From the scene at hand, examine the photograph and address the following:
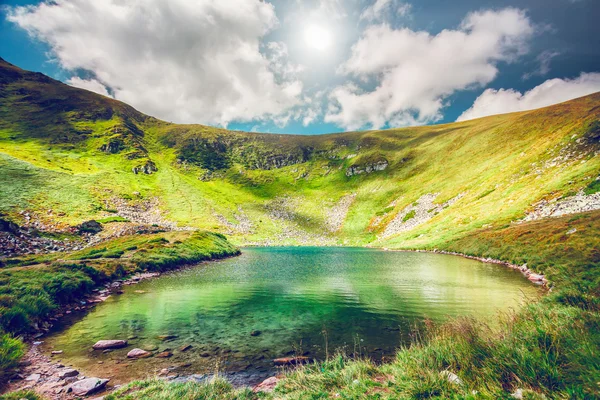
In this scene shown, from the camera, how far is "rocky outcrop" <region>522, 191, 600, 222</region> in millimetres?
42469

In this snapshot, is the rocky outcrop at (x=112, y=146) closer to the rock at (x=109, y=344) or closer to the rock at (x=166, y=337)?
the rock at (x=109, y=344)

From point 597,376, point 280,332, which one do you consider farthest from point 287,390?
point 597,376

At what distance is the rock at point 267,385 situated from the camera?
397 inches

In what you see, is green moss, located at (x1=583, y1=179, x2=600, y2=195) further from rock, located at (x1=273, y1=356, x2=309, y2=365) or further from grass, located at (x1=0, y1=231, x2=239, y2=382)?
grass, located at (x1=0, y1=231, x2=239, y2=382)

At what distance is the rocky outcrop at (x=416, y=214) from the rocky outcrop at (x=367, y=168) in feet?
215

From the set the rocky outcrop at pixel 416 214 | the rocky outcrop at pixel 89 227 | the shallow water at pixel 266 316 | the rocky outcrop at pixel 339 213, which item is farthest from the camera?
the rocky outcrop at pixel 339 213

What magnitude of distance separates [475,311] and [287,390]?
16512 mm

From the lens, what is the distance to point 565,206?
47.1 meters

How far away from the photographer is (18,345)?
13.5 meters

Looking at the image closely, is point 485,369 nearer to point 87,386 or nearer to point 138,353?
point 87,386

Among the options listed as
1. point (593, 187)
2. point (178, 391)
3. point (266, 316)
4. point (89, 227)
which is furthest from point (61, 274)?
point (593, 187)

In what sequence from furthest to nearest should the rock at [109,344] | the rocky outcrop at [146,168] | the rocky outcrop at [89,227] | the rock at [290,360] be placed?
1. the rocky outcrop at [146,168]
2. the rocky outcrop at [89,227]
3. the rock at [109,344]
4. the rock at [290,360]

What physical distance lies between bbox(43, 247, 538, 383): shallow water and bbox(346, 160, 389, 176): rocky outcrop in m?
146

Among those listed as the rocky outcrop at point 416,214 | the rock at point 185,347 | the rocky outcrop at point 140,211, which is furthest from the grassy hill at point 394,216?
the rock at point 185,347
